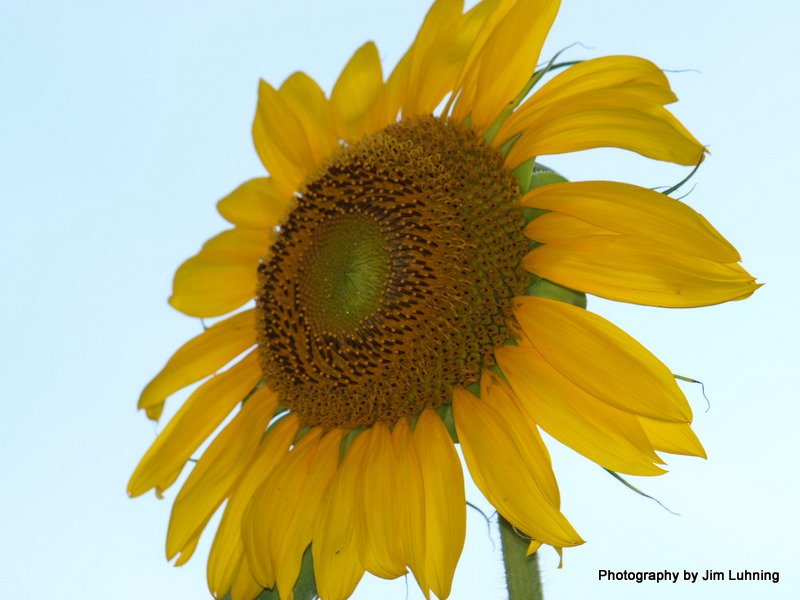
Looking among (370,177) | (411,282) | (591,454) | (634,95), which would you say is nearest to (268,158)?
(370,177)

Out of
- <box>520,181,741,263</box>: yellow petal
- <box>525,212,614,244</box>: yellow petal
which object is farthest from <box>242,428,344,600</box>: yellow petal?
<box>520,181,741,263</box>: yellow petal

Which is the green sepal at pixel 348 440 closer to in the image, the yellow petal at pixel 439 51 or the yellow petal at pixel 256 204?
the yellow petal at pixel 256 204

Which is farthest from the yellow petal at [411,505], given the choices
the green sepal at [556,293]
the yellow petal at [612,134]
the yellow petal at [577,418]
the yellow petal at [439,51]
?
the yellow petal at [439,51]

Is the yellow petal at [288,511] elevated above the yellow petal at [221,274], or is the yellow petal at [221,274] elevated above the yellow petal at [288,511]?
the yellow petal at [221,274]

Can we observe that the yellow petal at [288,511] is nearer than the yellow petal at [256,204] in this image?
Yes

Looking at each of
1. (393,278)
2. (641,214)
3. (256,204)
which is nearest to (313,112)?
(256,204)

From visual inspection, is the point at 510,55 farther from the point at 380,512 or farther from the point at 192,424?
the point at 192,424

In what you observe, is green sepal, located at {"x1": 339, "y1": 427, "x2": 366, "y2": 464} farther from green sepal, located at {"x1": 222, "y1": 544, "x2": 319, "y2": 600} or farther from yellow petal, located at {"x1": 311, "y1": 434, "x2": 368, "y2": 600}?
green sepal, located at {"x1": 222, "y1": 544, "x2": 319, "y2": 600}

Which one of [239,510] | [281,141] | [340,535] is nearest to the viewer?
[340,535]

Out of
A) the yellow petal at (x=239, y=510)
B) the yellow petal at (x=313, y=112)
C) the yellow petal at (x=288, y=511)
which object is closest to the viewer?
the yellow petal at (x=288, y=511)
